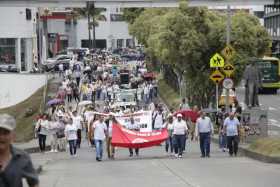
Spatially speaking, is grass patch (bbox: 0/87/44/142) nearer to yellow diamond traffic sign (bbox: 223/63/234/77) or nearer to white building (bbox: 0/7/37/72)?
yellow diamond traffic sign (bbox: 223/63/234/77)

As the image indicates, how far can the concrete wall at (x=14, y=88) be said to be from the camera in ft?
181

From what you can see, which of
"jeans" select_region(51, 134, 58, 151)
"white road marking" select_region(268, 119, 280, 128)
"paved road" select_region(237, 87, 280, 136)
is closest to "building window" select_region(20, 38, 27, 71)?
"paved road" select_region(237, 87, 280, 136)

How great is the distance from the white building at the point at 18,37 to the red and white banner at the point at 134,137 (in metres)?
46.2

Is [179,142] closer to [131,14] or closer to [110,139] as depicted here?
[110,139]

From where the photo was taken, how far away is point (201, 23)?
4384 centimetres

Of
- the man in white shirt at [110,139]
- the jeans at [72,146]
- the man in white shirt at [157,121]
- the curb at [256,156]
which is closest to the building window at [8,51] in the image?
the man in white shirt at [157,121]

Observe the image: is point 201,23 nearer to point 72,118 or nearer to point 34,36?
point 72,118

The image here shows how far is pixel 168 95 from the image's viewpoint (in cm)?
5991

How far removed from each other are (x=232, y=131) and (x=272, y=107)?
28624 mm

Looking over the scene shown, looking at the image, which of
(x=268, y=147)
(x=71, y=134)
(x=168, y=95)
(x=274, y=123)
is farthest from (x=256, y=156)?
(x=168, y=95)

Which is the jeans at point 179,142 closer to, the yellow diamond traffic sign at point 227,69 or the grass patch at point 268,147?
the grass patch at point 268,147

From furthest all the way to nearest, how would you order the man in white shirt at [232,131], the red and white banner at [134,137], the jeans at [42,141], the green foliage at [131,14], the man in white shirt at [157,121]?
the green foliage at [131,14]
the jeans at [42,141]
the man in white shirt at [157,121]
the red and white banner at [134,137]
the man in white shirt at [232,131]

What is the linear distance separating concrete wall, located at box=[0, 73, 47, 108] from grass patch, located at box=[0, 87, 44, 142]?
2.43 ft

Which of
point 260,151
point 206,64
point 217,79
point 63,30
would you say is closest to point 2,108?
point 206,64
